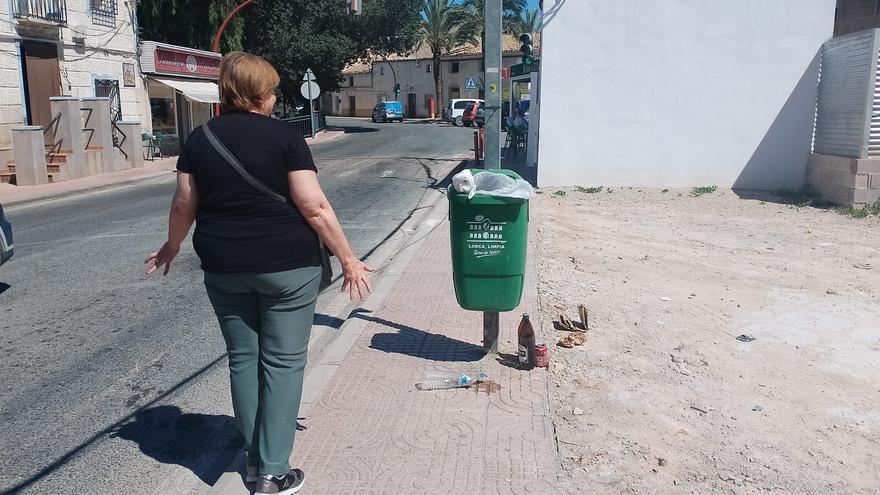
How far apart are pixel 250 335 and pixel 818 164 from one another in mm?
14117

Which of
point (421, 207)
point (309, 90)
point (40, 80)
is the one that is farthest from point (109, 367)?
point (309, 90)

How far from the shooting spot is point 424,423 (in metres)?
4.12

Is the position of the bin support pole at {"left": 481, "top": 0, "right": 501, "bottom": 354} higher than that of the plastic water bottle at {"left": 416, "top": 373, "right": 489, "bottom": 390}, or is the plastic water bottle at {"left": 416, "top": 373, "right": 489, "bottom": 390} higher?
the bin support pole at {"left": 481, "top": 0, "right": 501, "bottom": 354}

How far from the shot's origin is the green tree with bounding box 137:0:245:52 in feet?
96.9

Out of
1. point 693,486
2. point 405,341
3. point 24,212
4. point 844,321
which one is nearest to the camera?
point 693,486

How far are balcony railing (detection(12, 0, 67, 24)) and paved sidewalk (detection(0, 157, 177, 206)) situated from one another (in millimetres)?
4256

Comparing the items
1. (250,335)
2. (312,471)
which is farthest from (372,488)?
(250,335)

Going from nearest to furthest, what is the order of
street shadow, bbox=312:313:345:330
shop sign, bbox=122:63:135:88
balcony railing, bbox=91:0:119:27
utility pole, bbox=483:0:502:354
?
street shadow, bbox=312:313:345:330
utility pole, bbox=483:0:502:354
balcony railing, bbox=91:0:119:27
shop sign, bbox=122:63:135:88

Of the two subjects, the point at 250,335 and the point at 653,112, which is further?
the point at 653,112

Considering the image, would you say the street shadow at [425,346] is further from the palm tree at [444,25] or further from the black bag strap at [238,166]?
the palm tree at [444,25]

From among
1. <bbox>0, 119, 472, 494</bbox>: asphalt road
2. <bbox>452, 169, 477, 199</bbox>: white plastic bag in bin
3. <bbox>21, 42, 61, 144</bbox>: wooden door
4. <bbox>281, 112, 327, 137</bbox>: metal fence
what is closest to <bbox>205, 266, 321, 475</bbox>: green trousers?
<bbox>0, 119, 472, 494</bbox>: asphalt road

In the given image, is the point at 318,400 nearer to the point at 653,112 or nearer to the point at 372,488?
the point at 372,488

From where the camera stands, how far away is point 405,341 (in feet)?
→ 18.5

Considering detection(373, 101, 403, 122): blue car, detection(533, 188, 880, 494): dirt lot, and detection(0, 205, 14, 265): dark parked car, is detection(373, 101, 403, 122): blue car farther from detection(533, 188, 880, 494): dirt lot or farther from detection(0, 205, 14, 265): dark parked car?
detection(0, 205, 14, 265): dark parked car
